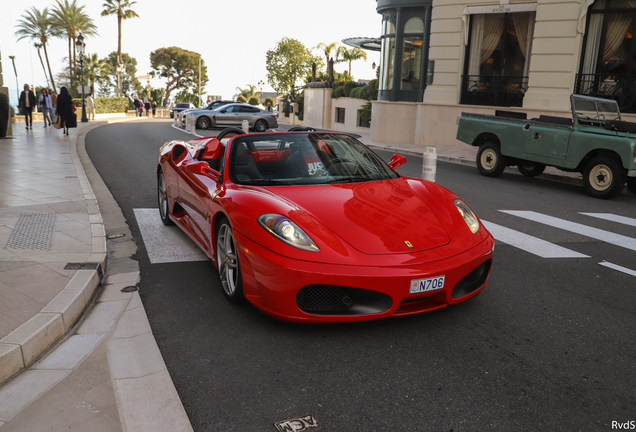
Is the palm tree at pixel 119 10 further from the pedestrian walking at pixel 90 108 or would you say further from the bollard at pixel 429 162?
the bollard at pixel 429 162

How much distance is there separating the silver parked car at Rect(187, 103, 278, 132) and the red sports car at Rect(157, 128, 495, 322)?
23803mm

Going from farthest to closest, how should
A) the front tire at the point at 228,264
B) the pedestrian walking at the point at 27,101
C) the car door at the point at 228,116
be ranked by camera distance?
the car door at the point at 228,116 → the pedestrian walking at the point at 27,101 → the front tire at the point at 228,264

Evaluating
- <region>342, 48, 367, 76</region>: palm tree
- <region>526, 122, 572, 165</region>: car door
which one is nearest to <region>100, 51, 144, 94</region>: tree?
<region>342, 48, 367, 76</region>: palm tree

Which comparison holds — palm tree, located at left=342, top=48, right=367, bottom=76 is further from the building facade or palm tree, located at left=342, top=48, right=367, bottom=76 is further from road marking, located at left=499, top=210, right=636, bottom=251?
road marking, located at left=499, top=210, right=636, bottom=251

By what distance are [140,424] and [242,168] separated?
8.15 ft

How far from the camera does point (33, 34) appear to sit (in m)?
65.1

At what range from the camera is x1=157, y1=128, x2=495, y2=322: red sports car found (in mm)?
3447

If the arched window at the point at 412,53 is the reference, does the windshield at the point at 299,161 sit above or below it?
below

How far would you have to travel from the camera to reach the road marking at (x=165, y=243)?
17.8 feet

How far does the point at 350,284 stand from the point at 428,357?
66cm

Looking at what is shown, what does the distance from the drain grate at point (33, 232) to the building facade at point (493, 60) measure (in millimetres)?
16392

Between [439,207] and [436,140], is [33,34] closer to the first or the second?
[436,140]

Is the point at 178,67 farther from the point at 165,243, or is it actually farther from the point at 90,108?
the point at 165,243

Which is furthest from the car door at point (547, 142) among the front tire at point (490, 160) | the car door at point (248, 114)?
the car door at point (248, 114)
